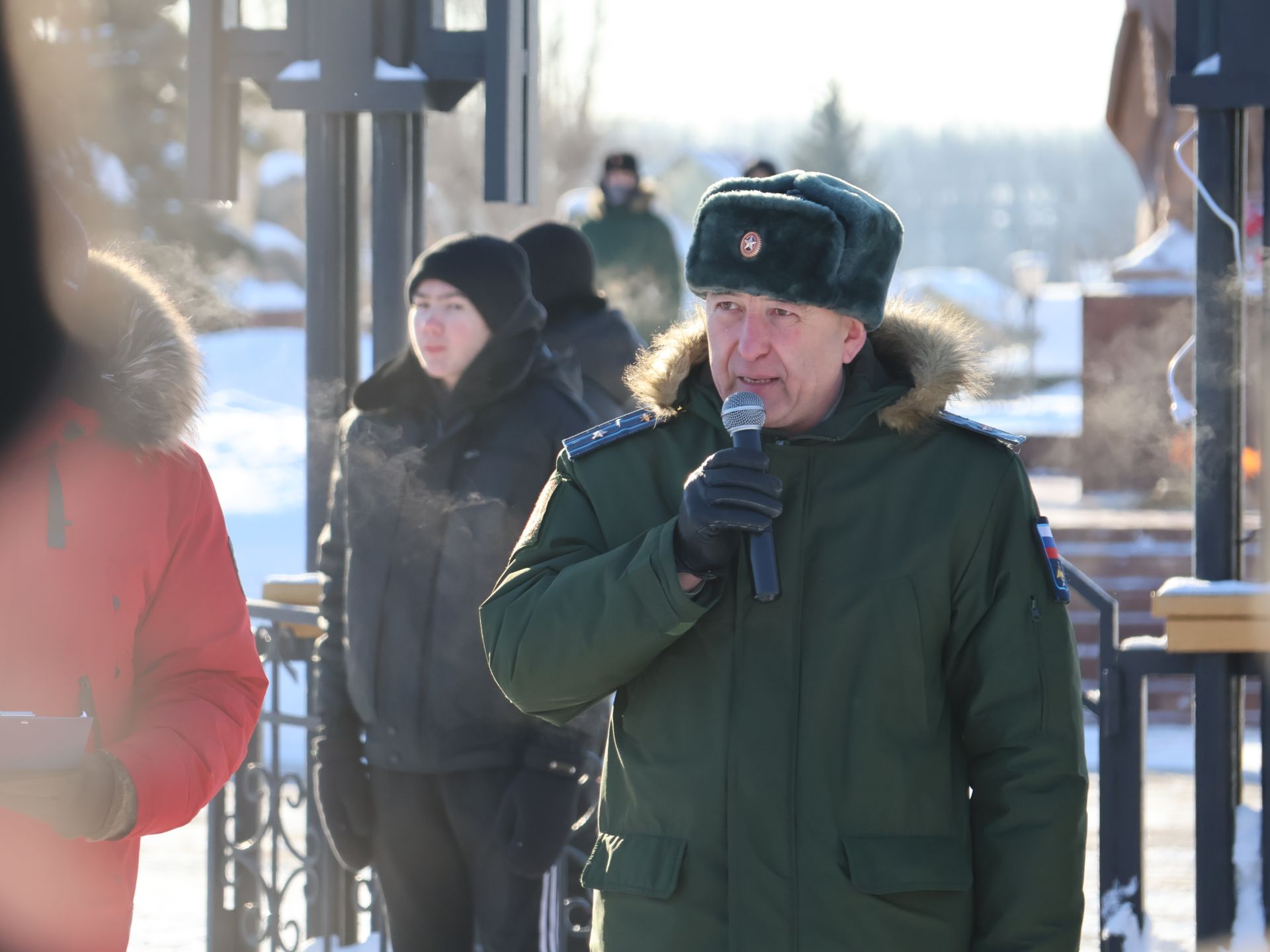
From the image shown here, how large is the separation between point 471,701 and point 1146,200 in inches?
542

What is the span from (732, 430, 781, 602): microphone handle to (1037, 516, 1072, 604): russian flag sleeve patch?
42cm

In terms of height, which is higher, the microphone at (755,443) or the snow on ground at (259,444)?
the microphone at (755,443)

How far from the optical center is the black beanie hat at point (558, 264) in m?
5.74

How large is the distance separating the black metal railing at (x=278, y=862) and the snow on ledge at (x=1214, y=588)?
1644mm

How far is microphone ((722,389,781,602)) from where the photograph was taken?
2.19 m

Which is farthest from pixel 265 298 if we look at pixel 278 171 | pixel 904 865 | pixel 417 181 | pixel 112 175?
pixel 904 865

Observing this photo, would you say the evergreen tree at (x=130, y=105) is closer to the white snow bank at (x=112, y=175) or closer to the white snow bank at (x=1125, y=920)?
the white snow bank at (x=112, y=175)

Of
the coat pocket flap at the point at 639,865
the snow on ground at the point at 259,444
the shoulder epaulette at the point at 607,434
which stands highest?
the shoulder epaulette at the point at 607,434

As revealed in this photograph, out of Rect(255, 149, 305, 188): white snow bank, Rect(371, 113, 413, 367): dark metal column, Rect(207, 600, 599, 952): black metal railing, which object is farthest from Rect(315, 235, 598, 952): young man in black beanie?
Rect(255, 149, 305, 188): white snow bank

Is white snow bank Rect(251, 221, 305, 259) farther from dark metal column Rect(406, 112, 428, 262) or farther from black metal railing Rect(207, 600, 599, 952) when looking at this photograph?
black metal railing Rect(207, 600, 599, 952)

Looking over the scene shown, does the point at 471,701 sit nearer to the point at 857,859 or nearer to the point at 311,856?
the point at 311,856

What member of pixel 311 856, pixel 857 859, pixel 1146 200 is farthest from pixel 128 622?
pixel 1146 200

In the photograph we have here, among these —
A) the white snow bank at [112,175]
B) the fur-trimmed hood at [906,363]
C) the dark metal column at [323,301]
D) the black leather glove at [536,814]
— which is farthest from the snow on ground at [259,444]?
the fur-trimmed hood at [906,363]

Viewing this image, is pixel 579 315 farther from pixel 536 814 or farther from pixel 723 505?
pixel 723 505
